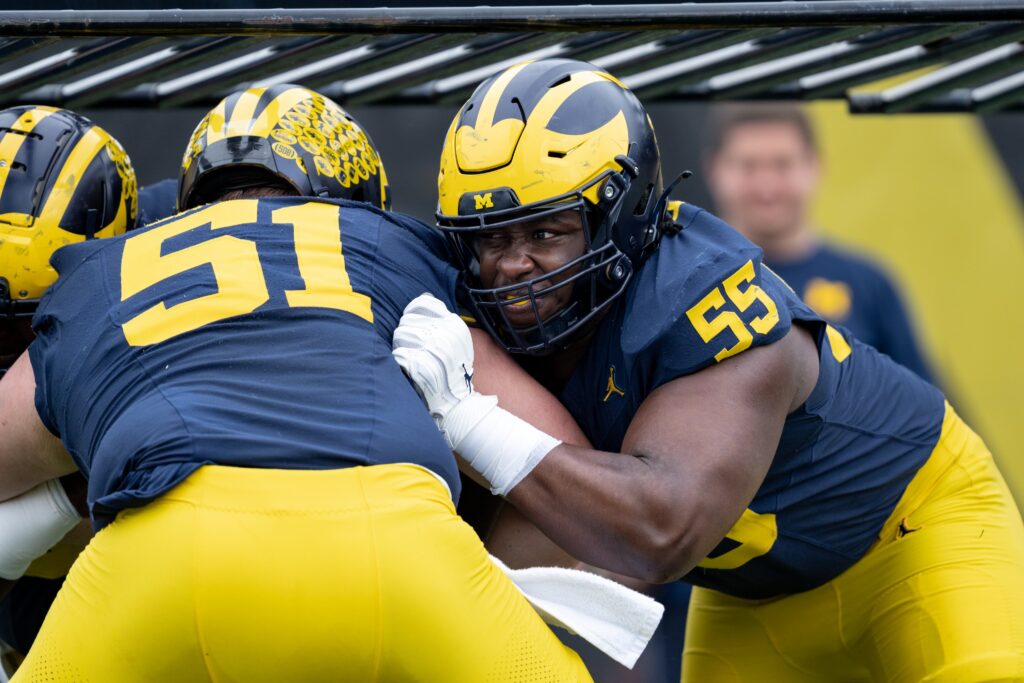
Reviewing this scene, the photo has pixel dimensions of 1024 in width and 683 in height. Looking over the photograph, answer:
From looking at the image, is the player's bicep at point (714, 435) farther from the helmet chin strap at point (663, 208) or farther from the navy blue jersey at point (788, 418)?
the helmet chin strap at point (663, 208)

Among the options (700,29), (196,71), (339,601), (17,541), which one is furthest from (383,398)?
(196,71)

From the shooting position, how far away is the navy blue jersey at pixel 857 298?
5570 mm

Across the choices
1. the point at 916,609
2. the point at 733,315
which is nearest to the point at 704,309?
the point at 733,315

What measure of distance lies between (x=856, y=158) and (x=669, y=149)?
85 cm

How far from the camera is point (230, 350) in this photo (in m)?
2.48

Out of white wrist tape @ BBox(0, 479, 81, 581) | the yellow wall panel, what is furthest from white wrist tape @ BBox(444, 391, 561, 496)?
the yellow wall panel

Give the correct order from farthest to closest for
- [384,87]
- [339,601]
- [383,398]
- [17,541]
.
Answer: [384,87] → [17,541] → [383,398] → [339,601]

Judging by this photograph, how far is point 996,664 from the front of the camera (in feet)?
9.72

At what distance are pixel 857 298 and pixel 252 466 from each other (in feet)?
12.5

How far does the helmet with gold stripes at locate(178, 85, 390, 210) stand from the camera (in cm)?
308

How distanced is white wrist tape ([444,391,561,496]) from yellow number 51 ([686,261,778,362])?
0.38 m

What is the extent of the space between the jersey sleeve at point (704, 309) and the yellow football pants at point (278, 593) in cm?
68

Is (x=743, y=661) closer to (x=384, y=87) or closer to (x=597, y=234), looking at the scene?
(x=597, y=234)

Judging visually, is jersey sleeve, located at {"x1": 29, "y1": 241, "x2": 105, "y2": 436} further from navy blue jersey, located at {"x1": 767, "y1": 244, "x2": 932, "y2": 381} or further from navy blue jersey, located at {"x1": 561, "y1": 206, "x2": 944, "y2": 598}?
navy blue jersey, located at {"x1": 767, "y1": 244, "x2": 932, "y2": 381}
